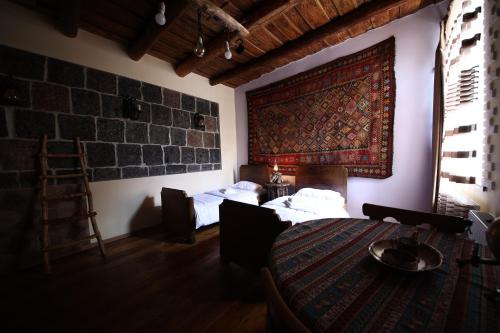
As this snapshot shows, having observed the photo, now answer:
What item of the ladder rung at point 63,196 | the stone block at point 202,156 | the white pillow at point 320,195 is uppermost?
the stone block at point 202,156

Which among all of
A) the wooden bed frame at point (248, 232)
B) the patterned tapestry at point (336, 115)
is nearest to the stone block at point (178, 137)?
the patterned tapestry at point (336, 115)

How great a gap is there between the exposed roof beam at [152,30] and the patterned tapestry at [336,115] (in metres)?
2.00

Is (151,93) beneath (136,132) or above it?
above

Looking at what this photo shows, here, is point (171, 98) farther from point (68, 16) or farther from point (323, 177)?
point (323, 177)

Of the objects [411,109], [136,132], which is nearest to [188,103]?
[136,132]

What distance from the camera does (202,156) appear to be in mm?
3748

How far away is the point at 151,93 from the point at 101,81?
63 cm

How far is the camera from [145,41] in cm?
244

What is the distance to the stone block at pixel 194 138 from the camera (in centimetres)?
353

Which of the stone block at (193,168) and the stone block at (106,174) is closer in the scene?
the stone block at (106,174)

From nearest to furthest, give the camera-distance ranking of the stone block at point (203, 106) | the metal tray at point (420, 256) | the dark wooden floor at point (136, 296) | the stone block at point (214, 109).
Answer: the metal tray at point (420, 256) < the dark wooden floor at point (136, 296) < the stone block at point (203, 106) < the stone block at point (214, 109)

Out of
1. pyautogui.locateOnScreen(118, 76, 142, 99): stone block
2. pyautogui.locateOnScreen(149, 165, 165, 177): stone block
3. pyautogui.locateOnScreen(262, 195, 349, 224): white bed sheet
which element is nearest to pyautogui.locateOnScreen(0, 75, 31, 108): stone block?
pyautogui.locateOnScreen(118, 76, 142, 99): stone block

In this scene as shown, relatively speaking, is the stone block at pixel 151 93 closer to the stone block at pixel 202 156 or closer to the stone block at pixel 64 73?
the stone block at pixel 64 73

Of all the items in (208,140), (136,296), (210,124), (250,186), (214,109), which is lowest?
(136,296)
